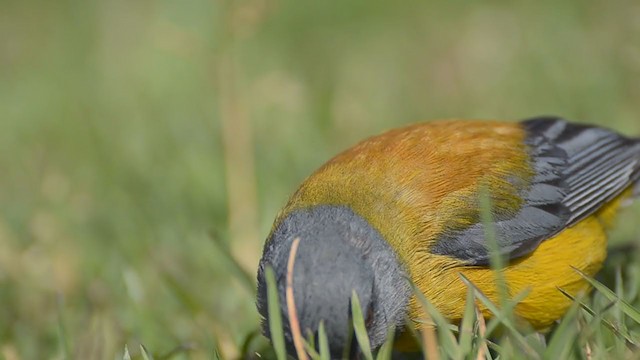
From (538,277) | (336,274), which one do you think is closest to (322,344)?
(336,274)

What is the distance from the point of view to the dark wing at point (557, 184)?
4.86 m

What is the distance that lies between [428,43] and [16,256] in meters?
4.85

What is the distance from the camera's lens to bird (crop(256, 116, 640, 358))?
4273 millimetres

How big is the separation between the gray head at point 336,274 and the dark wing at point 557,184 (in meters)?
0.39

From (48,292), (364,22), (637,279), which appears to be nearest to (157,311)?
(48,292)

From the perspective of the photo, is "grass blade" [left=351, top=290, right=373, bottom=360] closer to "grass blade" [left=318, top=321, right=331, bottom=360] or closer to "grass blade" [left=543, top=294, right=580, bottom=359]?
"grass blade" [left=318, top=321, right=331, bottom=360]

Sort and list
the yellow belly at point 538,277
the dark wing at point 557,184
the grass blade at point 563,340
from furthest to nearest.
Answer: the dark wing at point 557,184, the yellow belly at point 538,277, the grass blade at point 563,340

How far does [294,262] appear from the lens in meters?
4.20

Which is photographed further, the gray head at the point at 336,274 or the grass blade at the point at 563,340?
the gray head at the point at 336,274

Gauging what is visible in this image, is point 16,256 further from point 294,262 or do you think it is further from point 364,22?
point 364,22

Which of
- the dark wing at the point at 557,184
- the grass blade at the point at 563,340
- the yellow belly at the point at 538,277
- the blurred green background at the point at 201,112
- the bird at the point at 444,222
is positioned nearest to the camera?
the grass blade at the point at 563,340

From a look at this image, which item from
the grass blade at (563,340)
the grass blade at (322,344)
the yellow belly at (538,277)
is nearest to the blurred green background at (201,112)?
the yellow belly at (538,277)

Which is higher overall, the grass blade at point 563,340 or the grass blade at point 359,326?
the grass blade at point 359,326

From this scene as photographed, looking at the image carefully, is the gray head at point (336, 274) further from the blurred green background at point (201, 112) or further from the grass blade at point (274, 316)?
the blurred green background at point (201, 112)
